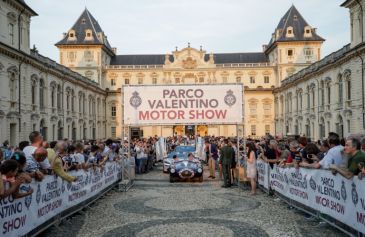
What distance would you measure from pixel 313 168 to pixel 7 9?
30.4m

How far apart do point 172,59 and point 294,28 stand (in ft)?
84.0

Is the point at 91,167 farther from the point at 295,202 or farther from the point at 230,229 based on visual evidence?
the point at 295,202

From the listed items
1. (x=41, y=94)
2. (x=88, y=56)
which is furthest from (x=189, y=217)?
(x=88, y=56)

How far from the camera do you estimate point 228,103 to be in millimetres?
15797

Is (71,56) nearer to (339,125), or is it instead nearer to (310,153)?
(339,125)

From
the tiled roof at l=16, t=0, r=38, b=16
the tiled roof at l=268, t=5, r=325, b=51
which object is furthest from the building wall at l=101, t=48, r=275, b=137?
the tiled roof at l=16, t=0, r=38, b=16

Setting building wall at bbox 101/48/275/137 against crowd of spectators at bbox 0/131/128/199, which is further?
building wall at bbox 101/48/275/137

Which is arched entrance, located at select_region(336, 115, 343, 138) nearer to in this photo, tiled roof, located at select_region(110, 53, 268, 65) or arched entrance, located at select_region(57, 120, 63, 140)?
arched entrance, located at select_region(57, 120, 63, 140)

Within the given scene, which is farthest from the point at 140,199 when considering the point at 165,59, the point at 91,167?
the point at 165,59

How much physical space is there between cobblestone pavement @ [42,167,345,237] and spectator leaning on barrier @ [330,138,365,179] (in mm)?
1520

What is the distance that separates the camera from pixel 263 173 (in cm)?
1490

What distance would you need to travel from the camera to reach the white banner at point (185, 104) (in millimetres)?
15758

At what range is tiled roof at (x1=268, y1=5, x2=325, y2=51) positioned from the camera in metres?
70.2

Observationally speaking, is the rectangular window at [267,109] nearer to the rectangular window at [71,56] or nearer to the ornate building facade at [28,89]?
the ornate building facade at [28,89]
